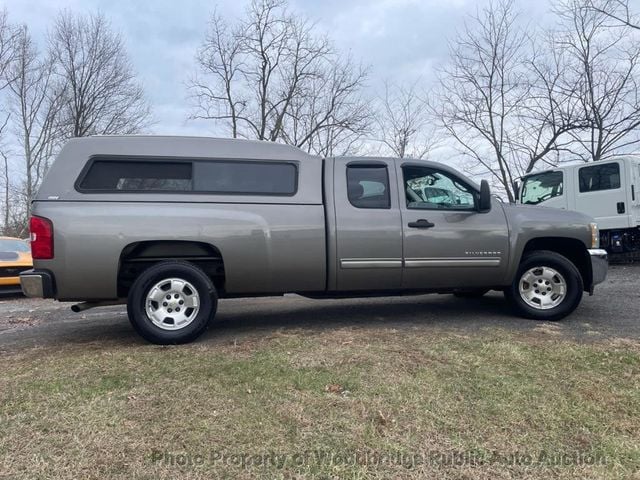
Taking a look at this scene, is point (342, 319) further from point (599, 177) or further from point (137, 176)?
point (599, 177)

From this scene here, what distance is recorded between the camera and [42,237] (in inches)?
172

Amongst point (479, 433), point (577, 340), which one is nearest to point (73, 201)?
point (479, 433)

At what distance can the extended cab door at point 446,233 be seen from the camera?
205 inches

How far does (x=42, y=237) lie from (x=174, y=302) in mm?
1297

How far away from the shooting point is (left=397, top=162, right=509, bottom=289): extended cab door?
520cm

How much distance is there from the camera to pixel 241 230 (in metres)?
4.77

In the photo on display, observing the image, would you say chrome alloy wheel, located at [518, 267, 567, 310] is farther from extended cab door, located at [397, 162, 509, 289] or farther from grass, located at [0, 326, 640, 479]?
grass, located at [0, 326, 640, 479]

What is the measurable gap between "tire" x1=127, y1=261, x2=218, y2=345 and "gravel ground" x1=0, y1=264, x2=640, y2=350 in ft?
0.98

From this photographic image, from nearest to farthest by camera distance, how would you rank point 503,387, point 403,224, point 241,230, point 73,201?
point 503,387
point 73,201
point 241,230
point 403,224

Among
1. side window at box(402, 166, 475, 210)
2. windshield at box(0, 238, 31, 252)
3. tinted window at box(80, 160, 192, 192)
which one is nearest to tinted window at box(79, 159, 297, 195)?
tinted window at box(80, 160, 192, 192)

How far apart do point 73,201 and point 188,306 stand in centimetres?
143

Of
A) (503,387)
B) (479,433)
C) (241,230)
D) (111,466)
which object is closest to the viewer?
(111,466)

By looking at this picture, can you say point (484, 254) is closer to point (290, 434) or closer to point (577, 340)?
point (577, 340)

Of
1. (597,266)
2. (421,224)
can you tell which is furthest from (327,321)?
(597,266)
